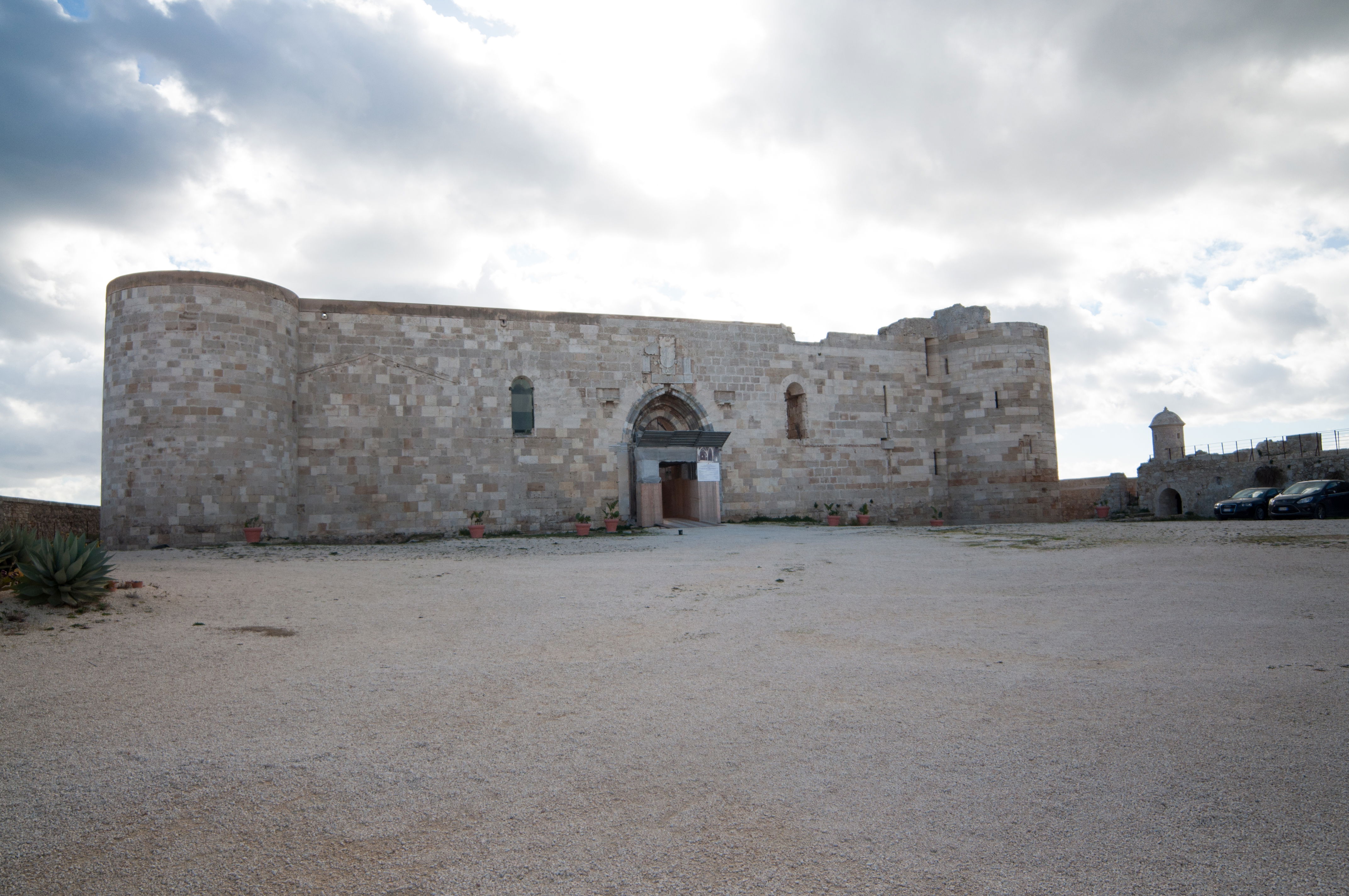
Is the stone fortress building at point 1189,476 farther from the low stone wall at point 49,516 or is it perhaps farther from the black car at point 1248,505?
the low stone wall at point 49,516

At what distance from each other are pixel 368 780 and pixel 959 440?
2228 centimetres

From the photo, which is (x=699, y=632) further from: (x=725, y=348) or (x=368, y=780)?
(x=725, y=348)

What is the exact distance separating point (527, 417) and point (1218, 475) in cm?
2502

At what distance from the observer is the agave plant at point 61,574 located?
6645 millimetres

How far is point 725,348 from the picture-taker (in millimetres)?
20922

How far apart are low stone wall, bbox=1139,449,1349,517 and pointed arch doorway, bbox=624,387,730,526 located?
1920cm

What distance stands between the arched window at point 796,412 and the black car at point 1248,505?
37.8 ft

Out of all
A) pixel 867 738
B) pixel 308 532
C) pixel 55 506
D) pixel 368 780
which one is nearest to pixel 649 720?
pixel 867 738

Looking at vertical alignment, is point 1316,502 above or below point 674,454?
below

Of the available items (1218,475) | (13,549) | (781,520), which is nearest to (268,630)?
(13,549)

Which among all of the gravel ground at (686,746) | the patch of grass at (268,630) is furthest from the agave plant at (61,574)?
the patch of grass at (268,630)

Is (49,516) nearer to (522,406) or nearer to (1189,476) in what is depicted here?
(522,406)

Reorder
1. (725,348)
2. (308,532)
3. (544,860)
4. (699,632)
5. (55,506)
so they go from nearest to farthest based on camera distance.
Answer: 1. (544,860)
2. (699,632)
3. (55,506)
4. (308,532)
5. (725,348)

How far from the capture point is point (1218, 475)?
89.3 ft
